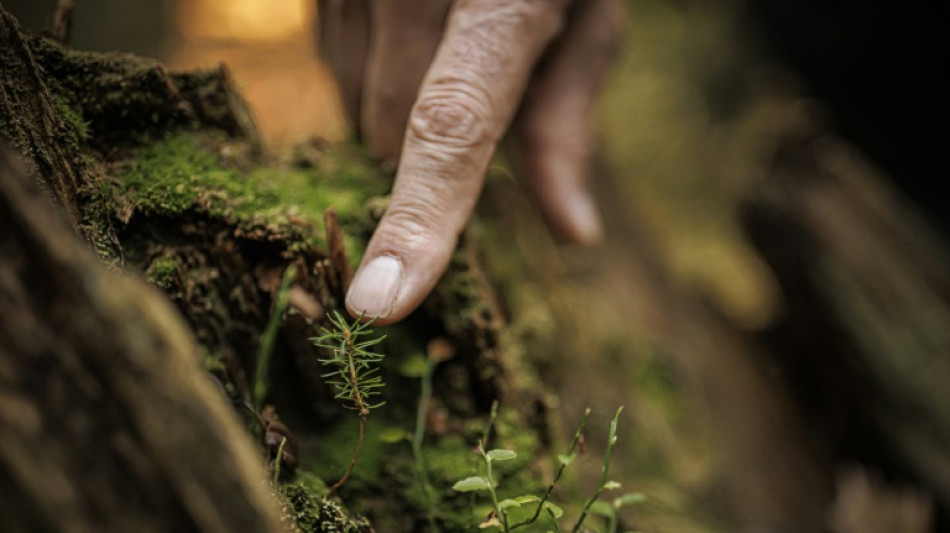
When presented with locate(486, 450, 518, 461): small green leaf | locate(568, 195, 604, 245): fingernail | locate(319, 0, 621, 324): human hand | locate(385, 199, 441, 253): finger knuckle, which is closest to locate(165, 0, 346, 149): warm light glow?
locate(319, 0, 621, 324): human hand

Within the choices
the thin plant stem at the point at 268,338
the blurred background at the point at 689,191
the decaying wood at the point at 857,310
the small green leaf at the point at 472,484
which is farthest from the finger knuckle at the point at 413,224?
the decaying wood at the point at 857,310

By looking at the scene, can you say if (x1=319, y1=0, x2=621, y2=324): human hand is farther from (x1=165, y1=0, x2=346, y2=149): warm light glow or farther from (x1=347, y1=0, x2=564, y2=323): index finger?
(x1=165, y1=0, x2=346, y2=149): warm light glow

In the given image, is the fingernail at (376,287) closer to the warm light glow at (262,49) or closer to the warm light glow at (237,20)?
the warm light glow at (262,49)

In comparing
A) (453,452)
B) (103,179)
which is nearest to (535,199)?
(453,452)

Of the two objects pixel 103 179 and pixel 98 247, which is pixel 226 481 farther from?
pixel 103 179

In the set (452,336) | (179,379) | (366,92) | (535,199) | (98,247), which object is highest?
(179,379)

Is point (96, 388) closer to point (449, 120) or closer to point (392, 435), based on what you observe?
point (392, 435)

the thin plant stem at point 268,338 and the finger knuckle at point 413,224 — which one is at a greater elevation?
the finger knuckle at point 413,224
